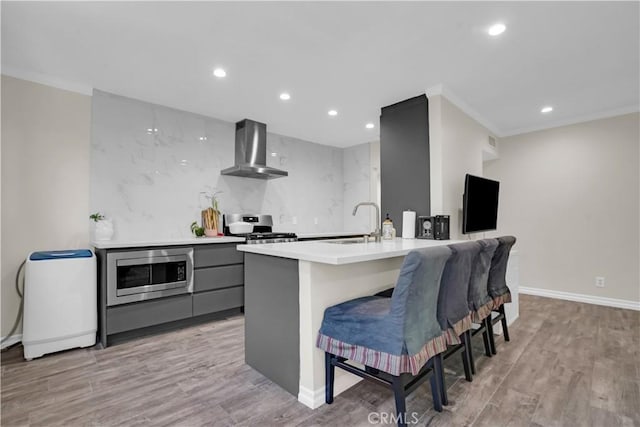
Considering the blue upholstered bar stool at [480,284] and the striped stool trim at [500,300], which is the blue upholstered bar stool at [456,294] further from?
the striped stool trim at [500,300]

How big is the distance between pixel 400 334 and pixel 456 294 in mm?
614

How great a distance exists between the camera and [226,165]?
421cm

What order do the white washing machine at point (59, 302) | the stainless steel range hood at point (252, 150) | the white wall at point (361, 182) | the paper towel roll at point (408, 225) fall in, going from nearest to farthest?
the white washing machine at point (59, 302) < the paper towel roll at point (408, 225) < the stainless steel range hood at point (252, 150) < the white wall at point (361, 182)

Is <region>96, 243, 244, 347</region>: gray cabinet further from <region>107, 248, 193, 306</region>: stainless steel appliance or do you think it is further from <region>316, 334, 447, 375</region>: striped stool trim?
<region>316, 334, 447, 375</region>: striped stool trim

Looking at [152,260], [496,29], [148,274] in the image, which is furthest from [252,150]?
[496,29]

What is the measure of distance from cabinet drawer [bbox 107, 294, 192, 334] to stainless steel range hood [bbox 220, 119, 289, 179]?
1.76 m

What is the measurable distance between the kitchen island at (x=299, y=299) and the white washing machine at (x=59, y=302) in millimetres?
1489

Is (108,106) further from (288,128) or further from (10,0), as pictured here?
(288,128)

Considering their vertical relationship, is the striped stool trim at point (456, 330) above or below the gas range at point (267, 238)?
below

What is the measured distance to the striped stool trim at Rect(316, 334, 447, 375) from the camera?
4.75 feet

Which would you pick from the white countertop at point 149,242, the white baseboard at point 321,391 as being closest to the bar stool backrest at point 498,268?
the white baseboard at point 321,391

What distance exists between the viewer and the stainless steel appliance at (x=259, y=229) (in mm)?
3797

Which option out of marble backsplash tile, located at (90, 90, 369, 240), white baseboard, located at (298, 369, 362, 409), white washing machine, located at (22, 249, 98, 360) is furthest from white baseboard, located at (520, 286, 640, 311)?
white washing machine, located at (22, 249, 98, 360)

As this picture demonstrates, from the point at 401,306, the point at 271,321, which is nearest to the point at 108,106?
the point at 271,321
